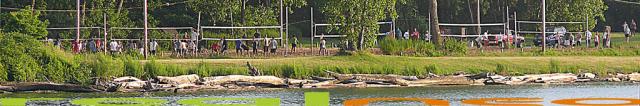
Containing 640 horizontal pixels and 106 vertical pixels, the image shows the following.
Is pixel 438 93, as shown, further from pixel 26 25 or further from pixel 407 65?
pixel 26 25

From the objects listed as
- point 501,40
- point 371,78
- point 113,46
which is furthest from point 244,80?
point 501,40

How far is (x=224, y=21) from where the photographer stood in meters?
76.8

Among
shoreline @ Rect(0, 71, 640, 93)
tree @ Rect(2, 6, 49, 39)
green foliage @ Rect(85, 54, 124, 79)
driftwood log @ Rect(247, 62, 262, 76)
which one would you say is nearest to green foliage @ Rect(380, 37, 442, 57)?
shoreline @ Rect(0, 71, 640, 93)

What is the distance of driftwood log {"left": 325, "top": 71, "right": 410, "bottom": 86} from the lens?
5335 centimetres

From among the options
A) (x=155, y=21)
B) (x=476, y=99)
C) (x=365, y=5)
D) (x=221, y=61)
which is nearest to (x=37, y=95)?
(x=221, y=61)

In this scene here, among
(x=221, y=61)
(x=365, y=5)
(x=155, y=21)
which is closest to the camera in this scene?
(x=221, y=61)

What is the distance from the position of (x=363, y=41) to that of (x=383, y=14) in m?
1.47

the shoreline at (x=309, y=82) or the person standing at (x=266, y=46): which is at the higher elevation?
the person standing at (x=266, y=46)

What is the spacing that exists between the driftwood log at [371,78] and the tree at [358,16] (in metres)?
8.90

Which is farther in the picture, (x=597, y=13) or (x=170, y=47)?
(x=597, y=13)

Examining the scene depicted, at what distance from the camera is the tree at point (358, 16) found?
2473 inches

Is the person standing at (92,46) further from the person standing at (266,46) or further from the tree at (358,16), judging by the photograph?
the tree at (358,16)

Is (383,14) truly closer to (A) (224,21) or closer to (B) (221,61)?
(B) (221,61)

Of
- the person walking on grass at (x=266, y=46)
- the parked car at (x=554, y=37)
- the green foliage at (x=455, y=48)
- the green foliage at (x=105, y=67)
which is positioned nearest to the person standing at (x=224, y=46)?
the person walking on grass at (x=266, y=46)
